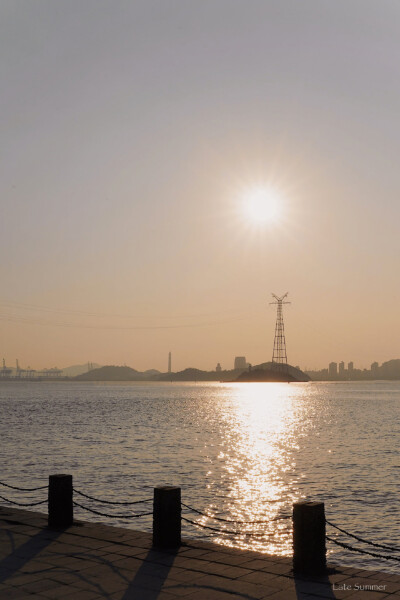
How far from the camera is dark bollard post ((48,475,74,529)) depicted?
1381 cm

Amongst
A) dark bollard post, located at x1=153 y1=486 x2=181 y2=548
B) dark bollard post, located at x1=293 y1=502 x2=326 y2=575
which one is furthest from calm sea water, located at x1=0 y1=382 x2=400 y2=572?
dark bollard post, located at x1=153 y1=486 x2=181 y2=548

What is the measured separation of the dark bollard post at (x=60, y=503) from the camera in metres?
13.8

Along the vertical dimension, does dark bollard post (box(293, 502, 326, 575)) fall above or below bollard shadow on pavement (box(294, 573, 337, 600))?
A: above

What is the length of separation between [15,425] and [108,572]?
6710 cm

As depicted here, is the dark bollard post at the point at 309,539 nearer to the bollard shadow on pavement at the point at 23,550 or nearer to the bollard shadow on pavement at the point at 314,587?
the bollard shadow on pavement at the point at 314,587

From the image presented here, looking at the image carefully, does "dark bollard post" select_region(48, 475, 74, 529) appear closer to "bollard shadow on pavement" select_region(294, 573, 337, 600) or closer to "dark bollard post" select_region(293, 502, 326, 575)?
"dark bollard post" select_region(293, 502, 326, 575)

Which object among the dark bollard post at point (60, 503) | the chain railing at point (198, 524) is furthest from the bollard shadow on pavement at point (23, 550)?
the chain railing at point (198, 524)

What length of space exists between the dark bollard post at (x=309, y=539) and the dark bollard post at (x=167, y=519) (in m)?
2.58

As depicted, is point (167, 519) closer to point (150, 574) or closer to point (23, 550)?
point (150, 574)

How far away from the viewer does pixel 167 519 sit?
39.9 feet

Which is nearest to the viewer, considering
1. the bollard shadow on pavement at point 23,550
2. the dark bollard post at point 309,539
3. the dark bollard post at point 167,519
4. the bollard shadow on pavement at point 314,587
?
the bollard shadow on pavement at point 314,587

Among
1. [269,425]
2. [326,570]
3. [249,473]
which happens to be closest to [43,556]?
[326,570]

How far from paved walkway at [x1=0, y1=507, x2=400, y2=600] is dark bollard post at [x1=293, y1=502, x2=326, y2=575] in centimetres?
24

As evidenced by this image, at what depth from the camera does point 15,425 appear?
73.6m
